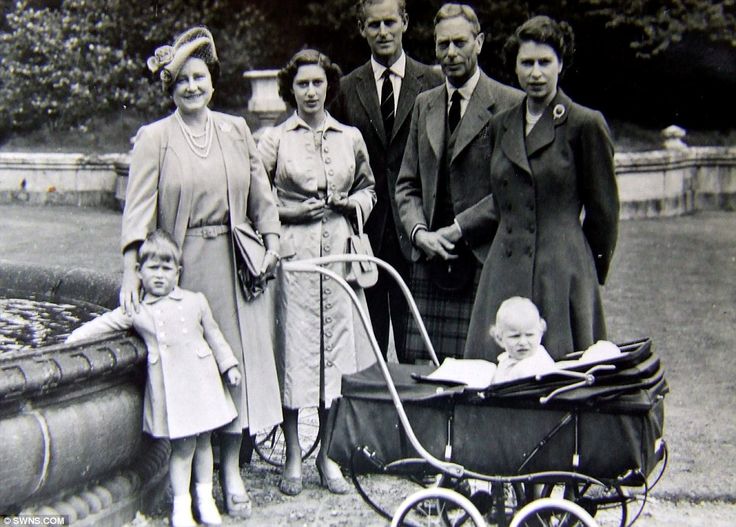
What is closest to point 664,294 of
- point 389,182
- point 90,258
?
point 389,182

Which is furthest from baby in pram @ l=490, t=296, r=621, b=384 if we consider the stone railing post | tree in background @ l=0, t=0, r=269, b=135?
tree in background @ l=0, t=0, r=269, b=135

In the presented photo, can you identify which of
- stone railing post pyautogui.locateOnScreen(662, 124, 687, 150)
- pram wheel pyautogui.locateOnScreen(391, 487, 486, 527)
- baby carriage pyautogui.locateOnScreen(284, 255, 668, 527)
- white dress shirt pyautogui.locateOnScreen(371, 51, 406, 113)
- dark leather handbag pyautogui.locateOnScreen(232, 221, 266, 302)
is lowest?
pram wheel pyautogui.locateOnScreen(391, 487, 486, 527)

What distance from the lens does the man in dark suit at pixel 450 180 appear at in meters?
4.65

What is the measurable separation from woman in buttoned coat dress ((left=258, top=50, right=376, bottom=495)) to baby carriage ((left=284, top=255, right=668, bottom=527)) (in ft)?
2.70

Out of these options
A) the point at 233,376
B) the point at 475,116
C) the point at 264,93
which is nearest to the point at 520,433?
the point at 233,376

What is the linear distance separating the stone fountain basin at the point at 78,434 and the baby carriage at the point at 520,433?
840 millimetres

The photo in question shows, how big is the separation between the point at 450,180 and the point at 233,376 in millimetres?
1302

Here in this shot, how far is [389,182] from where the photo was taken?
17.3ft

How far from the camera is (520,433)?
3.56 meters

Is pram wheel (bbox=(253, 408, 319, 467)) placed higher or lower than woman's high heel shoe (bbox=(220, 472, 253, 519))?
lower

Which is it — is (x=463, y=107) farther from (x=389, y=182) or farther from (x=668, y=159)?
(x=668, y=159)

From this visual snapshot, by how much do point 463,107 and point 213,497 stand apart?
199 centimetres

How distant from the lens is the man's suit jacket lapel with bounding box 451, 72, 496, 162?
4.68 metres

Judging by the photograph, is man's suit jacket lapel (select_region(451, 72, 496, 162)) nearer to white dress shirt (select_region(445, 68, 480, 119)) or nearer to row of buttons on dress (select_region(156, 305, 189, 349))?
white dress shirt (select_region(445, 68, 480, 119))
